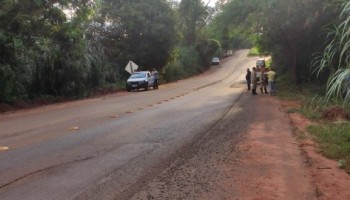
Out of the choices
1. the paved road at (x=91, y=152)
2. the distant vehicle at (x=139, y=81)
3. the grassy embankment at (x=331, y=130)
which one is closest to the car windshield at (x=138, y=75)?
the distant vehicle at (x=139, y=81)

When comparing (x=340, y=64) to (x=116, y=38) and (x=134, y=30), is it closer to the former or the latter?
(x=134, y=30)

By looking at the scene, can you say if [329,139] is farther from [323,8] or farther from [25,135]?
[323,8]

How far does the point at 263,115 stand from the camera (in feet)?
54.6

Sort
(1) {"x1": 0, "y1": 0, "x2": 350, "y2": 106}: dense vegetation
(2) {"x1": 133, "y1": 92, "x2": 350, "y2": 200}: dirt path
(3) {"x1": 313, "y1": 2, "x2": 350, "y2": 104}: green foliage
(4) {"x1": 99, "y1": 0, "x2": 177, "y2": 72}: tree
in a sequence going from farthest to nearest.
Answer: (4) {"x1": 99, "y1": 0, "x2": 177, "y2": 72}: tree
(1) {"x1": 0, "y1": 0, "x2": 350, "y2": 106}: dense vegetation
(3) {"x1": 313, "y1": 2, "x2": 350, "y2": 104}: green foliage
(2) {"x1": 133, "y1": 92, "x2": 350, "y2": 200}: dirt path

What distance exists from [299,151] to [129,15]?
38.3 meters

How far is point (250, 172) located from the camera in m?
7.88

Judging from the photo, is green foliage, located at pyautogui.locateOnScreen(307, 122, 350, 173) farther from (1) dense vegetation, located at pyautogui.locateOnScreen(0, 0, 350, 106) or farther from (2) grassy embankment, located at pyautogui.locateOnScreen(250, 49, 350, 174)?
(1) dense vegetation, located at pyautogui.locateOnScreen(0, 0, 350, 106)

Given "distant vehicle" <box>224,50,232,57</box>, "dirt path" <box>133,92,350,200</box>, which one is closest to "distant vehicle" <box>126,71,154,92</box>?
"dirt path" <box>133,92,350,200</box>

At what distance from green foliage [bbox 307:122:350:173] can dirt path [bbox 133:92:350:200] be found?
299 mm

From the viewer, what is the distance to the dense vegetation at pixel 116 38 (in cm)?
2330

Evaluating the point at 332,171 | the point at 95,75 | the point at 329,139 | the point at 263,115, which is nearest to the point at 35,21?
the point at 95,75

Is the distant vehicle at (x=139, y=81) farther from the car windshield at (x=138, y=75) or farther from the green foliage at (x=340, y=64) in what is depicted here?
the green foliage at (x=340, y=64)

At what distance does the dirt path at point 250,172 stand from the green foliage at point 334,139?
0.30 metres

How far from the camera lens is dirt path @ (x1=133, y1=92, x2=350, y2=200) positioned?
6609 millimetres
